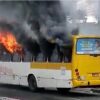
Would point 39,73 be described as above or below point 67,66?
below

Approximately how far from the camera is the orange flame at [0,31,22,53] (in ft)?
79.4

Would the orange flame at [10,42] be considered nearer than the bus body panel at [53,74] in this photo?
No

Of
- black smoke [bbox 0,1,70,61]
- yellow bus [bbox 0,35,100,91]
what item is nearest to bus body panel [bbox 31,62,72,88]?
yellow bus [bbox 0,35,100,91]

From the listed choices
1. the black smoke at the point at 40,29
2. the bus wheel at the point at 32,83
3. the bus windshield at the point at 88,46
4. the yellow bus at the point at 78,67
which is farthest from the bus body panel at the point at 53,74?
the bus windshield at the point at 88,46

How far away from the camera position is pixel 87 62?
68.9ft

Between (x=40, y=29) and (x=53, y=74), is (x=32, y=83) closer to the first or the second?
(x=53, y=74)

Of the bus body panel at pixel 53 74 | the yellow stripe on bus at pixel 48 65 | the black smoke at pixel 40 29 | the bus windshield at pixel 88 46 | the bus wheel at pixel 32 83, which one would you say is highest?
the black smoke at pixel 40 29

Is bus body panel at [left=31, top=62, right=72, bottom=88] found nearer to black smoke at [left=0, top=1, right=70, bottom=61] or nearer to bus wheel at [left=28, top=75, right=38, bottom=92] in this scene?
bus wheel at [left=28, top=75, right=38, bottom=92]

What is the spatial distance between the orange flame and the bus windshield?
411 centimetres

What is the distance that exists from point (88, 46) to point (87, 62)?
0.72 m

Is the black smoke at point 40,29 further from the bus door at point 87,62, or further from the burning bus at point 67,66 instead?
the bus door at point 87,62

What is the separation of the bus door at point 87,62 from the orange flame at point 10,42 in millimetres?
4217

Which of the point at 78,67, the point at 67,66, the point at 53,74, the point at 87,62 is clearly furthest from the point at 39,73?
the point at 87,62

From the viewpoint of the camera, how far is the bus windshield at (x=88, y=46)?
21.1 metres
